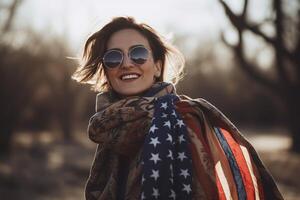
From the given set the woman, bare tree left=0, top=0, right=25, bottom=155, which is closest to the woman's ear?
the woman

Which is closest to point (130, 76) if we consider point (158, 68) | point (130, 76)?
point (130, 76)

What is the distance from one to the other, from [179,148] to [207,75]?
133 ft

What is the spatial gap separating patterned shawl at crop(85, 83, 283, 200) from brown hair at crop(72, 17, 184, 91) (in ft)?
0.88

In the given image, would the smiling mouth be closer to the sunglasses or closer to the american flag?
the sunglasses

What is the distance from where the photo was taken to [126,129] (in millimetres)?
2381

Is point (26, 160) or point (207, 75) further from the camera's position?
point (207, 75)

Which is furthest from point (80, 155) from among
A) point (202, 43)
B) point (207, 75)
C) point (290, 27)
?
point (202, 43)

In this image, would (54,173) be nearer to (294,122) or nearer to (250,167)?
(294,122)

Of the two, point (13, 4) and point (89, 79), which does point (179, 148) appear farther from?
point (13, 4)

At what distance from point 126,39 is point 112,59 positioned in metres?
0.13

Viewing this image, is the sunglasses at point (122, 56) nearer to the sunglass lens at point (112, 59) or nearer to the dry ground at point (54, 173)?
the sunglass lens at point (112, 59)

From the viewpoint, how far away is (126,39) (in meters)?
2.62

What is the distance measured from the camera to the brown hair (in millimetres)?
2699

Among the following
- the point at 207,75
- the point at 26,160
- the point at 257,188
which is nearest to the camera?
the point at 257,188
